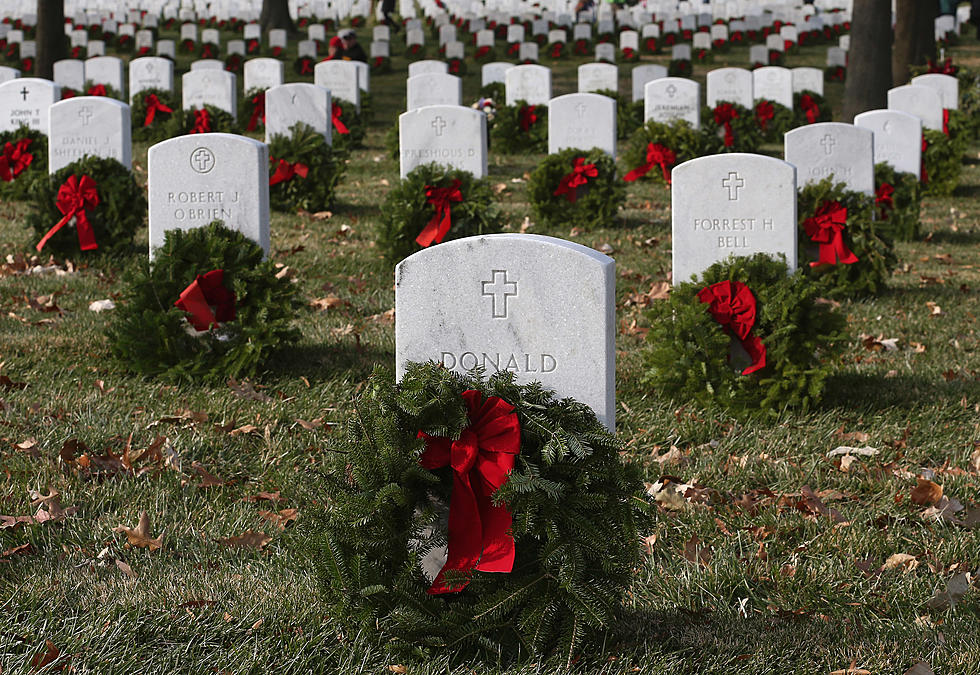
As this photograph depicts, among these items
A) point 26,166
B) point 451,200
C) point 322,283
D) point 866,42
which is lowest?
point 322,283

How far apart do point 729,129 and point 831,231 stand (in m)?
7.08

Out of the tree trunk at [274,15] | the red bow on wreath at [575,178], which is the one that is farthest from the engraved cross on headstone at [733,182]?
the tree trunk at [274,15]

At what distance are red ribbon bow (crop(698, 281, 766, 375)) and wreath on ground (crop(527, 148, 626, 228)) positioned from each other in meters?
Result: 5.38

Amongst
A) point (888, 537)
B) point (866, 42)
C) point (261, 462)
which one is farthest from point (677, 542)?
point (866, 42)

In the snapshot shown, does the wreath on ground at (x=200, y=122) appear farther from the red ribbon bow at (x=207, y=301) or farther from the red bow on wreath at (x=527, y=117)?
the red ribbon bow at (x=207, y=301)

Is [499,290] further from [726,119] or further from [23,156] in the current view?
[726,119]

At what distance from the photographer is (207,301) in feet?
19.8

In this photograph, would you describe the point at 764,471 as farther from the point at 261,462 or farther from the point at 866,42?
Result: the point at 866,42

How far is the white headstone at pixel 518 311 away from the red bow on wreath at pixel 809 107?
16.4m

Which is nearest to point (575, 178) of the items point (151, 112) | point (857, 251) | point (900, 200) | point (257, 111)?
point (900, 200)

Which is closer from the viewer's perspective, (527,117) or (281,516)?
(281,516)

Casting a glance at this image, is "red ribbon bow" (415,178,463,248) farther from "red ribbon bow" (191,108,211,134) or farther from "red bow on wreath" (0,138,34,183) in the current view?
"red ribbon bow" (191,108,211,134)

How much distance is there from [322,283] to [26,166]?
473 centimetres

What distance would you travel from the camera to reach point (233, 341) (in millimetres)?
6020
